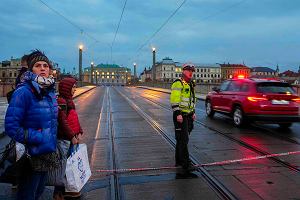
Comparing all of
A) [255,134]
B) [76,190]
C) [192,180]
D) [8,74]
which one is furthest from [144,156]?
[8,74]

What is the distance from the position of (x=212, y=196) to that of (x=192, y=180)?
0.91m

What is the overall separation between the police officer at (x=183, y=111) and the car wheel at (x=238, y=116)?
658 cm

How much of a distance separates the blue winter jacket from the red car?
10004 millimetres

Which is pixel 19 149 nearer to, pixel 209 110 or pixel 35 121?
pixel 35 121

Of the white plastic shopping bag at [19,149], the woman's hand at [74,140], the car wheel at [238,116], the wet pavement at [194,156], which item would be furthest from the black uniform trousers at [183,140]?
the car wheel at [238,116]

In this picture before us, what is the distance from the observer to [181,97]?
24.0ft

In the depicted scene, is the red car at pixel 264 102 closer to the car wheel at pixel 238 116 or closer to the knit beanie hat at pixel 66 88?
the car wheel at pixel 238 116

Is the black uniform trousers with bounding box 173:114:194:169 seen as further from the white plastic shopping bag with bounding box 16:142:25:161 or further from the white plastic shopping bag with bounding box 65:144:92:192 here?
the white plastic shopping bag with bounding box 16:142:25:161

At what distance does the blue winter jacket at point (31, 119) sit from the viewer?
3.84 m

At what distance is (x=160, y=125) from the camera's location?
14555mm

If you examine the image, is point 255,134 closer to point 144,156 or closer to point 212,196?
point 144,156

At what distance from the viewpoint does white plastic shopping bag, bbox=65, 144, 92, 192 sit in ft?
16.5

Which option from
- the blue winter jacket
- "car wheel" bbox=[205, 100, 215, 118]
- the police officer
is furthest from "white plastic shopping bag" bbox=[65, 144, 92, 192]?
"car wheel" bbox=[205, 100, 215, 118]

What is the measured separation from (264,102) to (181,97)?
6.47 meters
